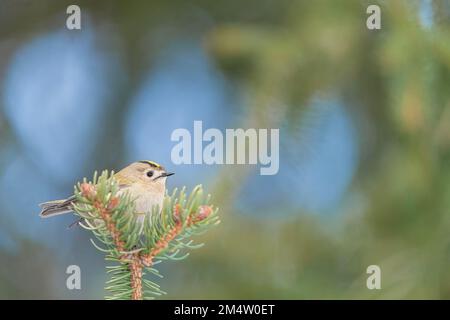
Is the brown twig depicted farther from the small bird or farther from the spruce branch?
the small bird

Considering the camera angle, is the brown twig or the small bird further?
the small bird

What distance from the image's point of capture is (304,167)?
1860 mm

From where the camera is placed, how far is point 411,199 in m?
1.79

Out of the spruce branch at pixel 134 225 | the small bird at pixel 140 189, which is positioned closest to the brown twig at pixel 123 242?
the spruce branch at pixel 134 225

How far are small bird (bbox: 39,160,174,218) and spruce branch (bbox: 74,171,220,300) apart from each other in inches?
3.7

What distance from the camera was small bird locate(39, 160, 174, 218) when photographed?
5.36 ft

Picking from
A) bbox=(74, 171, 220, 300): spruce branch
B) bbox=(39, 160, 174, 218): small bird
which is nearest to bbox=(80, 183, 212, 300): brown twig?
bbox=(74, 171, 220, 300): spruce branch

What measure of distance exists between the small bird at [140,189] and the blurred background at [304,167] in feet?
0.42

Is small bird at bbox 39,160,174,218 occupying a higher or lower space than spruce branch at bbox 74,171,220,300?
higher

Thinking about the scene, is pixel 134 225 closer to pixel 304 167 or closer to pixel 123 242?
pixel 123 242

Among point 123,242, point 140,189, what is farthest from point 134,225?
point 140,189

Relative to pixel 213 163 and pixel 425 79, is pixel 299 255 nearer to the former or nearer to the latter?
pixel 213 163

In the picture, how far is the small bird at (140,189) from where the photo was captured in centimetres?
163
